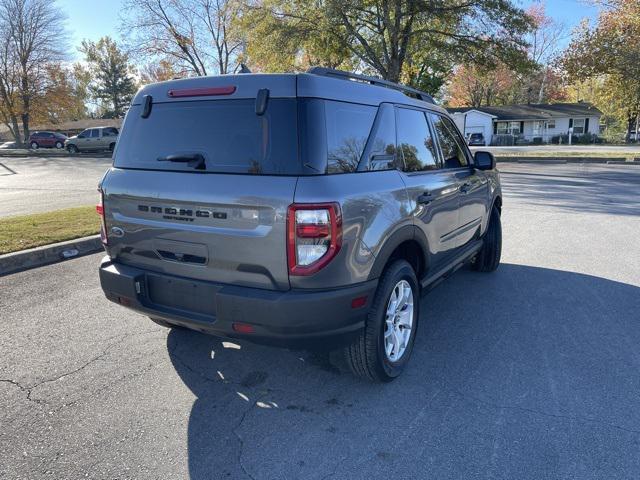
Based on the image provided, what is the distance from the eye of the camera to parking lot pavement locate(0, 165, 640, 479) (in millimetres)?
2467

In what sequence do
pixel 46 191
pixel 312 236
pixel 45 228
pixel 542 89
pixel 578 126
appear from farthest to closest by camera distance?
pixel 542 89 < pixel 578 126 < pixel 46 191 < pixel 45 228 < pixel 312 236

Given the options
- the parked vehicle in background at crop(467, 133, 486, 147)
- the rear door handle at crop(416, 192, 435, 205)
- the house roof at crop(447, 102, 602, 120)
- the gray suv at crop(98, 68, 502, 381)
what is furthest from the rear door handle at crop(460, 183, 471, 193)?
the house roof at crop(447, 102, 602, 120)

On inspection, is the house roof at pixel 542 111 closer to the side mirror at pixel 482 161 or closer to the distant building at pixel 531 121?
the distant building at pixel 531 121

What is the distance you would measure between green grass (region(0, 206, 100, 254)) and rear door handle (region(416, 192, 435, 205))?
17.5 ft

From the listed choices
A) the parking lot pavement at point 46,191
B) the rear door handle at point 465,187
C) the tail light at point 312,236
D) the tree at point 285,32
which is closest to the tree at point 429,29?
the tree at point 285,32

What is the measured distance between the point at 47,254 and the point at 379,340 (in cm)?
507

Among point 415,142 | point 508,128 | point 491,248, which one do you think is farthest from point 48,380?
point 508,128

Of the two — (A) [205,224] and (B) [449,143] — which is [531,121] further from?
(A) [205,224]

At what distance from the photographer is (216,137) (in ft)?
9.30

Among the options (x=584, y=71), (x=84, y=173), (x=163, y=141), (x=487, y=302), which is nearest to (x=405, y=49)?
(x=584, y=71)

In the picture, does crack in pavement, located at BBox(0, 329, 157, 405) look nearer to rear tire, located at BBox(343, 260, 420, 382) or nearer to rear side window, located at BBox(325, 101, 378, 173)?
rear tire, located at BBox(343, 260, 420, 382)

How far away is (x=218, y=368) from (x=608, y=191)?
13.4 metres

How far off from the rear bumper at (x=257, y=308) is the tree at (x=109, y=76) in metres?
74.0

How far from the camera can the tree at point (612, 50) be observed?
2027 centimetres
